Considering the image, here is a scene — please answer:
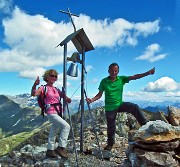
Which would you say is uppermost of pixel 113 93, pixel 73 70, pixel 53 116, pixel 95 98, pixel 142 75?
pixel 73 70

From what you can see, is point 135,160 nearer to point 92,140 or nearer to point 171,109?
point 171,109

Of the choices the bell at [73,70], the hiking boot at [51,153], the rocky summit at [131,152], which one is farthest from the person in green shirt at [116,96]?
the hiking boot at [51,153]

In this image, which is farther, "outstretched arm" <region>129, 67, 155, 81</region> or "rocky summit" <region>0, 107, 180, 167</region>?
"outstretched arm" <region>129, 67, 155, 81</region>

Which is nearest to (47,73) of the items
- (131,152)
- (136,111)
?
(136,111)

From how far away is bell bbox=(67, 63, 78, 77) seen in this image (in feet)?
40.9

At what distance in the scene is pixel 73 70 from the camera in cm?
1257

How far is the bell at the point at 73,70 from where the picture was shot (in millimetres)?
12461

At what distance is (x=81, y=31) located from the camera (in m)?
13.0

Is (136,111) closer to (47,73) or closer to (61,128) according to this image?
(61,128)

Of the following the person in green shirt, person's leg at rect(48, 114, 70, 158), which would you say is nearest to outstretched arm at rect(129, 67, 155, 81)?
the person in green shirt

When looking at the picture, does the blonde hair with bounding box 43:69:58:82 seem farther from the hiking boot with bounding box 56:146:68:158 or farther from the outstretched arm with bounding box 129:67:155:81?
the outstretched arm with bounding box 129:67:155:81

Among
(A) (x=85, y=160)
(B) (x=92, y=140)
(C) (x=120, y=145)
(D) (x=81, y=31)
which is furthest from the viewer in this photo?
(B) (x=92, y=140)

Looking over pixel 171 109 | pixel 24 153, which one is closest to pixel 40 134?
pixel 24 153

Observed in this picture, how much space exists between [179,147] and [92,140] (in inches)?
299
